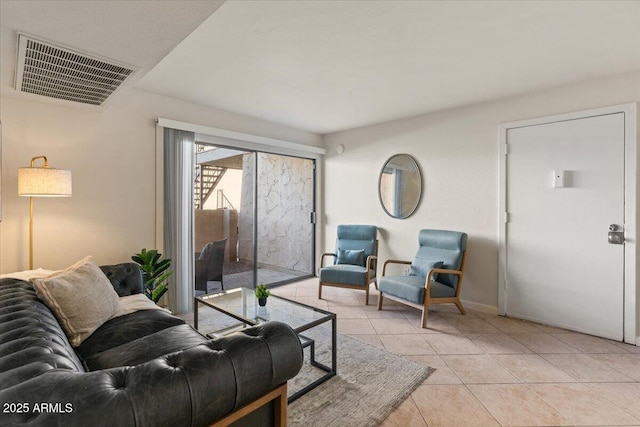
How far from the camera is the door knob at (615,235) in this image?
269cm

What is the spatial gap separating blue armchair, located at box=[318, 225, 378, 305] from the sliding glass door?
32.4 inches

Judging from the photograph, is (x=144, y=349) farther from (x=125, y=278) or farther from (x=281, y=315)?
(x=125, y=278)

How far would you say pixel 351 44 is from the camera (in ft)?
7.15

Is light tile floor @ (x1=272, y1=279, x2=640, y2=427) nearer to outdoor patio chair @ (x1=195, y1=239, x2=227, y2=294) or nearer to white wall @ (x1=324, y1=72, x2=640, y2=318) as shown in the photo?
white wall @ (x1=324, y1=72, x2=640, y2=318)

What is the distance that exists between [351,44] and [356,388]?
94.9 inches

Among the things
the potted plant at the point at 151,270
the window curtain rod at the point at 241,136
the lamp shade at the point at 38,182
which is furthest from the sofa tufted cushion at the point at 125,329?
the window curtain rod at the point at 241,136

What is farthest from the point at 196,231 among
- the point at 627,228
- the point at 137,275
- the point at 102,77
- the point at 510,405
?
the point at 627,228

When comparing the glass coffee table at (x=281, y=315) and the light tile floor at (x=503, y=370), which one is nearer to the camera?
the light tile floor at (x=503, y=370)

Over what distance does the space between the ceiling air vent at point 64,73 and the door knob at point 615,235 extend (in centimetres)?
416

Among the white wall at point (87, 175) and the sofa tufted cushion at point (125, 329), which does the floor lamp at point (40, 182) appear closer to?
the white wall at point (87, 175)

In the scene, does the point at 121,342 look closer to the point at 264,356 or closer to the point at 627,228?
the point at 264,356

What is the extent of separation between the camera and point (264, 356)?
1060mm

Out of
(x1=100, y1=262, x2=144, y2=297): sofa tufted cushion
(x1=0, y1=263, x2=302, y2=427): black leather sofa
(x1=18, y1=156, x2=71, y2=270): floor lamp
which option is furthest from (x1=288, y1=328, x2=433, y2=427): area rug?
(x1=18, y1=156, x2=71, y2=270): floor lamp

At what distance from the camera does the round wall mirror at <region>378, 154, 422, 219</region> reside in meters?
4.04
